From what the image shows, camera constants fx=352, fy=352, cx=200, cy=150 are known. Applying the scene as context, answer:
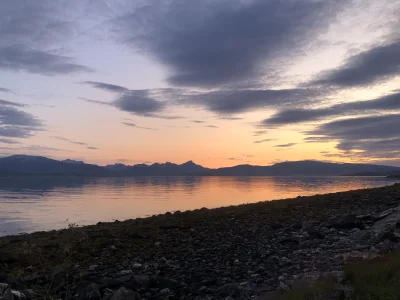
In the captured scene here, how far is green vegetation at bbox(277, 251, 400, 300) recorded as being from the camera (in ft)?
18.3

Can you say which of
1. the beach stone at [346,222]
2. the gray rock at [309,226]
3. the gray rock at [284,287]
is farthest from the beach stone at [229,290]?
the beach stone at [346,222]

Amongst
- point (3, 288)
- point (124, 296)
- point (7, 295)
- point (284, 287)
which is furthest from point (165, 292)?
point (3, 288)

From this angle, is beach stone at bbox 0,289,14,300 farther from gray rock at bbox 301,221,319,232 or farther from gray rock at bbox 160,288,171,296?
→ gray rock at bbox 301,221,319,232

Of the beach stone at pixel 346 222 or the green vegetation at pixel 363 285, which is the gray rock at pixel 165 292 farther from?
the beach stone at pixel 346 222

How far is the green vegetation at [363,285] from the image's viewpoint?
220 inches

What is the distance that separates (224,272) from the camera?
30.9 feet

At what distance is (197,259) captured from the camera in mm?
11117

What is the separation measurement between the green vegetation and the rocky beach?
0.54ft

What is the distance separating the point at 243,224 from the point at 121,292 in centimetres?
1147

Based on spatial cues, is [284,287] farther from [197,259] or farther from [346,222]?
[346,222]

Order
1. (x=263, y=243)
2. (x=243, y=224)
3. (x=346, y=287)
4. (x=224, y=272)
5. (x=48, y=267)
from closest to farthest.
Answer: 1. (x=346, y=287)
2. (x=224, y=272)
3. (x=48, y=267)
4. (x=263, y=243)
5. (x=243, y=224)

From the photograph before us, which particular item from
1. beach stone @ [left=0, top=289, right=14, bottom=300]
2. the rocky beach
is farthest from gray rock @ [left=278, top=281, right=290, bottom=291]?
beach stone @ [left=0, top=289, right=14, bottom=300]

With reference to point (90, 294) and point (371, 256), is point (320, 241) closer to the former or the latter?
point (371, 256)

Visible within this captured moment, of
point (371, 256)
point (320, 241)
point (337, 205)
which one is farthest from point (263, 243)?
point (337, 205)
